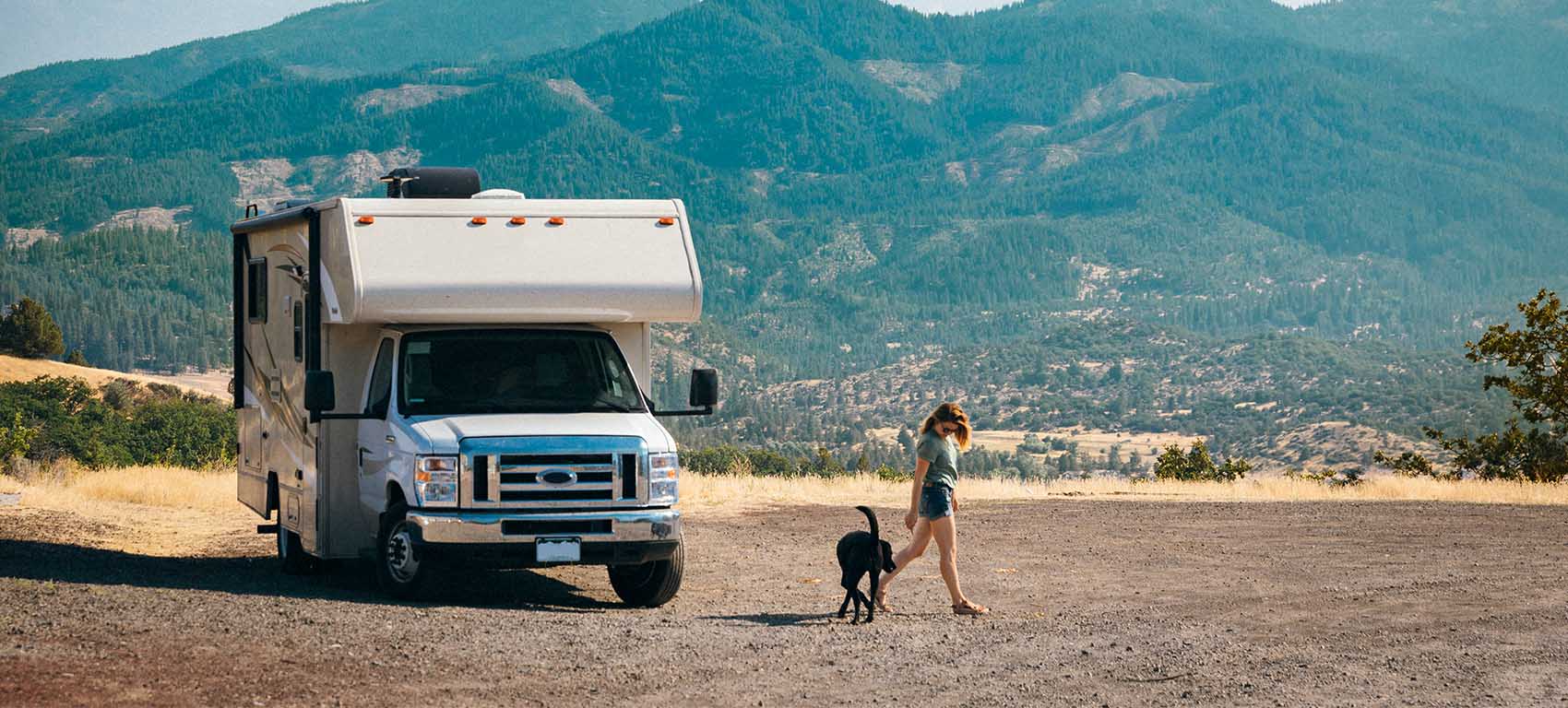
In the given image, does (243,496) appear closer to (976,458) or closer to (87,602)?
(87,602)

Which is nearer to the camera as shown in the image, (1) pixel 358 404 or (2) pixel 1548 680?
(2) pixel 1548 680

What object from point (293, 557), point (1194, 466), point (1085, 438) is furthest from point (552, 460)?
point (1085, 438)

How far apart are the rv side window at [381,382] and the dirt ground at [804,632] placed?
1449mm

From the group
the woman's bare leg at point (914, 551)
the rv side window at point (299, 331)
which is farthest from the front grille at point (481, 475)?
the woman's bare leg at point (914, 551)

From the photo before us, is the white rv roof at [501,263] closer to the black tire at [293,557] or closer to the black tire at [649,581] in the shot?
the black tire at [649,581]

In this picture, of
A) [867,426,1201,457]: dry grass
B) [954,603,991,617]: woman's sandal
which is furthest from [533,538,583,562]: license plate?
[867,426,1201,457]: dry grass

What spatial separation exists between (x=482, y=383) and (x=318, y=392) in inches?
50.0

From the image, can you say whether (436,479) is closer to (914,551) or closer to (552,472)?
(552,472)

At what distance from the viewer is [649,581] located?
13727 millimetres

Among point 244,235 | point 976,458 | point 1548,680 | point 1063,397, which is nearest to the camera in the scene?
point 1548,680

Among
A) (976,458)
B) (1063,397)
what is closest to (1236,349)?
(1063,397)

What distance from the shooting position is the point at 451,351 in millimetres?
13688

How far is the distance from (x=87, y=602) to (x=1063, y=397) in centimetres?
16626

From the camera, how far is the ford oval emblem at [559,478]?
12.7 m
